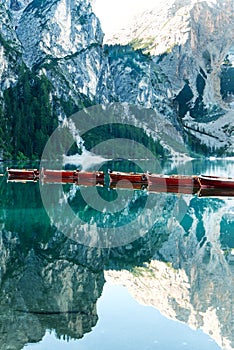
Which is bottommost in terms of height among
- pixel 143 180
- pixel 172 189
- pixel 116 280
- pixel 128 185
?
pixel 116 280

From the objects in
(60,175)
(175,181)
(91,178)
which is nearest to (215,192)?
(175,181)

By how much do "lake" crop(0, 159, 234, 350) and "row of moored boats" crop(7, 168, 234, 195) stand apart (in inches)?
795

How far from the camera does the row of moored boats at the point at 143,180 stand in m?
62.2

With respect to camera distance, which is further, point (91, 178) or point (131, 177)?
point (91, 178)

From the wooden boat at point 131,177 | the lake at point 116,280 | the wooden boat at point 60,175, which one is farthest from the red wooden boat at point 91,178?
the lake at point 116,280

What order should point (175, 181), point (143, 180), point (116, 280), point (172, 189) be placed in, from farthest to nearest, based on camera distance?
point (143, 180) → point (175, 181) → point (172, 189) → point (116, 280)

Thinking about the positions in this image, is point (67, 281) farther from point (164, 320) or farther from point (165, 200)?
point (165, 200)

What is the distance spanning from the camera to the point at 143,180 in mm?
70875

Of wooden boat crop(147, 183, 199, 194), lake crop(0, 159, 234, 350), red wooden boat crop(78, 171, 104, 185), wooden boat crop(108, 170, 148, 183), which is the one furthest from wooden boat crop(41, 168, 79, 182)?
lake crop(0, 159, 234, 350)

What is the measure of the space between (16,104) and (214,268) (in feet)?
559

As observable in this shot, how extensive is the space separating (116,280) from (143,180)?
163 ft

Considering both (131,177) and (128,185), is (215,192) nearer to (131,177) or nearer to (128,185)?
(128,185)

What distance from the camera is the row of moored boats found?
204ft

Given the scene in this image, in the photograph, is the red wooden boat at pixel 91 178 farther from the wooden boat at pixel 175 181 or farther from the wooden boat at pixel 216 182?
the wooden boat at pixel 216 182
